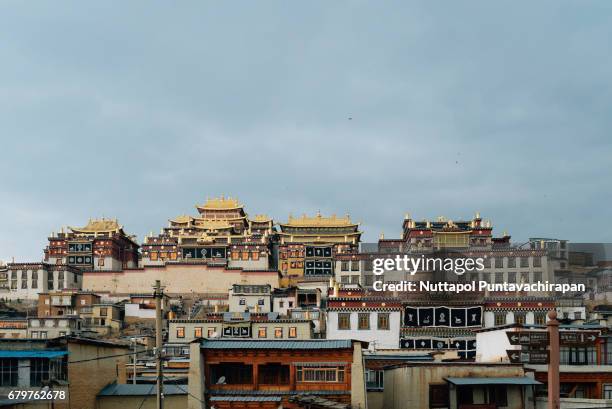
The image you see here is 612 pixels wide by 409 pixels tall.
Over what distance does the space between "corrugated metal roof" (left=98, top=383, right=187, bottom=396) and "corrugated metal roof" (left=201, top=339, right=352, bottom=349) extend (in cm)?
320

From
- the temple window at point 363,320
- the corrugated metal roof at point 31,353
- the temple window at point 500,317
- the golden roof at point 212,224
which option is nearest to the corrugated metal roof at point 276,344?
the corrugated metal roof at point 31,353

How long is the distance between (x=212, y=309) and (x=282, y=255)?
22168 mm

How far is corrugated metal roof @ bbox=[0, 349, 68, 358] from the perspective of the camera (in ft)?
140

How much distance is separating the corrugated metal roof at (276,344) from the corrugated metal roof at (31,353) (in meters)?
7.08

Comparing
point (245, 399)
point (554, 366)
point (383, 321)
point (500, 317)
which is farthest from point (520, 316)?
point (554, 366)

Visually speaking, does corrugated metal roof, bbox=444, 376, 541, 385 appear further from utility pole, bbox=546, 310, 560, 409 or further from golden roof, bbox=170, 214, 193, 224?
golden roof, bbox=170, 214, 193, 224

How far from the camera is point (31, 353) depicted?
1693 inches

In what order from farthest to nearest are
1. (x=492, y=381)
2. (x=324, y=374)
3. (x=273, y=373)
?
(x=492, y=381) → (x=273, y=373) → (x=324, y=374)

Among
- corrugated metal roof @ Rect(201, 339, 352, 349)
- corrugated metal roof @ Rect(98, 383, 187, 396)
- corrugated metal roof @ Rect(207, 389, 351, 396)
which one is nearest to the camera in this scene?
corrugated metal roof @ Rect(207, 389, 351, 396)

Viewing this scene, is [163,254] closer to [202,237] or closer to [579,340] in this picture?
[202,237]

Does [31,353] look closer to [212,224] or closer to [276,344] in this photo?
[276,344]

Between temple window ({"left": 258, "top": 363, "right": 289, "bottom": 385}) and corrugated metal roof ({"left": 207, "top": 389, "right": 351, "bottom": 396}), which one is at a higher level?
temple window ({"left": 258, "top": 363, "right": 289, "bottom": 385})

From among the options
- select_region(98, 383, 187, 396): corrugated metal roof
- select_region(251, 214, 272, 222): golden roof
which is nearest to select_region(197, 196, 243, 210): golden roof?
select_region(251, 214, 272, 222): golden roof

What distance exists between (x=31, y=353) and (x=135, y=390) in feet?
20.2
